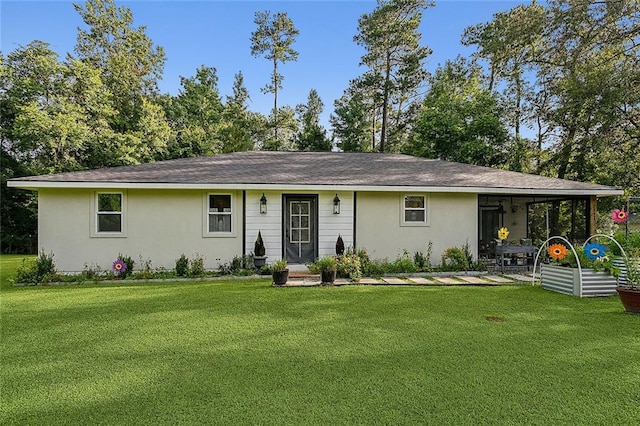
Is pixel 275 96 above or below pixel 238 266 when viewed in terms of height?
above

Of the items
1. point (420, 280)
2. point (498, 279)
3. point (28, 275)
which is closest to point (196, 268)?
point (28, 275)

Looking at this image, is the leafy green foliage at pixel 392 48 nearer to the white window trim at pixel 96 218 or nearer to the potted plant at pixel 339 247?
the potted plant at pixel 339 247

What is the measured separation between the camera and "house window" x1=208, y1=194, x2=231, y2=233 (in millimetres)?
9969

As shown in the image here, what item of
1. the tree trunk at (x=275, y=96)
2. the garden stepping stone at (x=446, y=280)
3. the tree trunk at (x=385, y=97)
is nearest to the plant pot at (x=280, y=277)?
the garden stepping stone at (x=446, y=280)

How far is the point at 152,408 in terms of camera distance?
2.87 meters

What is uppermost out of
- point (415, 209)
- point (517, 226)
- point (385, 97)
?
point (385, 97)

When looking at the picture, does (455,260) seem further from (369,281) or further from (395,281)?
(369,281)

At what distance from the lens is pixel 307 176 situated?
10.6 m

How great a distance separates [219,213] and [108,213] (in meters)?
2.74

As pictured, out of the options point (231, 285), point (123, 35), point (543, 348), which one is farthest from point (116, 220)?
point (123, 35)

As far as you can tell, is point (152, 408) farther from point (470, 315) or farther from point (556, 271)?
point (556, 271)

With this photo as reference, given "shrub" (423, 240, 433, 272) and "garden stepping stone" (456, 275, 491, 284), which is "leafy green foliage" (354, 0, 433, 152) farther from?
"garden stepping stone" (456, 275, 491, 284)

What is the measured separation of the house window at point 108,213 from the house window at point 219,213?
222 centimetres

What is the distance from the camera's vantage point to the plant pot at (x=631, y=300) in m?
5.73
